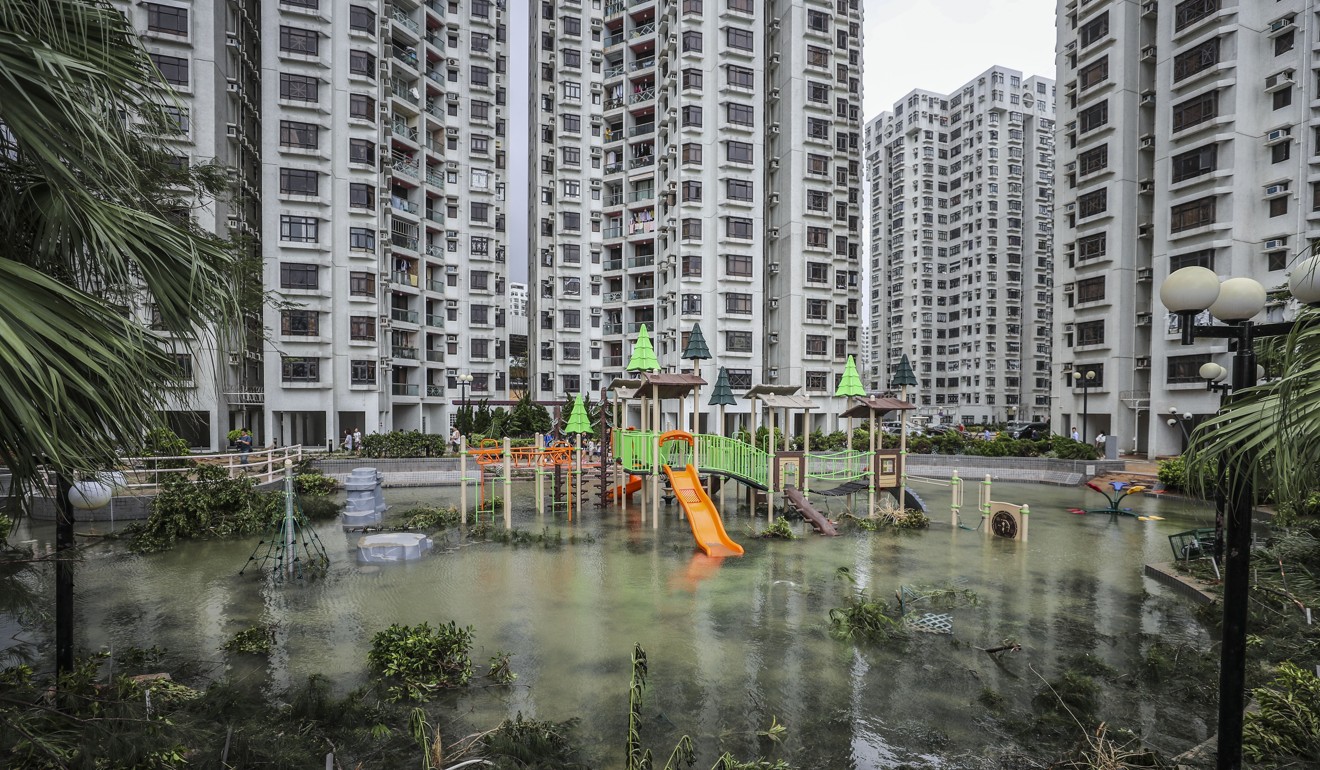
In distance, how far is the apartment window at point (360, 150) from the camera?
40531 millimetres

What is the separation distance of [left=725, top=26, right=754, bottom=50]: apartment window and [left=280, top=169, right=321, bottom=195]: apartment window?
94.1 feet

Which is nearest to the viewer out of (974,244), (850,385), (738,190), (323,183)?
(850,385)

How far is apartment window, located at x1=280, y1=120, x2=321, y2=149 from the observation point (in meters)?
38.8

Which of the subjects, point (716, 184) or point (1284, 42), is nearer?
point (1284, 42)

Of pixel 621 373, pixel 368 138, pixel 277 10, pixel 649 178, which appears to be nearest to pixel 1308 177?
pixel 649 178

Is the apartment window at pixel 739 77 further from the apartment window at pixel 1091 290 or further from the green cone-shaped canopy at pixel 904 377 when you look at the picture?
the green cone-shaped canopy at pixel 904 377

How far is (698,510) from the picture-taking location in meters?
17.8

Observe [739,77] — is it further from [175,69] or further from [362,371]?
[175,69]

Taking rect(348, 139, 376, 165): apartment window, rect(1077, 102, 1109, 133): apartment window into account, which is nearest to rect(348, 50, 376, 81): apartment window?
rect(348, 139, 376, 165): apartment window

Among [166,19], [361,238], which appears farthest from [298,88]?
[361,238]

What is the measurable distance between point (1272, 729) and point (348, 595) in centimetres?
1335

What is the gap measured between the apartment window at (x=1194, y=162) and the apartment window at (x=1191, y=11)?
283 inches

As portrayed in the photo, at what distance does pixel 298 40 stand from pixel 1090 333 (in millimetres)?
52341

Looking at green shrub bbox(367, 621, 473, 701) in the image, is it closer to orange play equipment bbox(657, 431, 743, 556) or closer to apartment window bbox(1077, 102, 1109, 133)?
orange play equipment bbox(657, 431, 743, 556)
